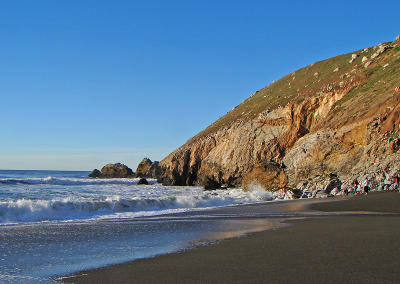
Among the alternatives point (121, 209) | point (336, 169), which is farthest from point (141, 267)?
point (336, 169)

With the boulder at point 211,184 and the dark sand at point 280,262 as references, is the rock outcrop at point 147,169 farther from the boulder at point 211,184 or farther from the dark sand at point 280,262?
the dark sand at point 280,262

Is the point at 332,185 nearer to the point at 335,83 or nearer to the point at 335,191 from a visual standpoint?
the point at 335,191

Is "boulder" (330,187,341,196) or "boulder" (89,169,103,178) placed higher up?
"boulder" (89,169,103,178)

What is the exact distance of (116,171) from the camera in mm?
74625

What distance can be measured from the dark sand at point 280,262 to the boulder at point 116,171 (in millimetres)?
66806

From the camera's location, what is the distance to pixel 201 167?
1700 inches

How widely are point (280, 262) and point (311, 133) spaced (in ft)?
83.2

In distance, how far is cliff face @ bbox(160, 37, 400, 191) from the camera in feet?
79.3

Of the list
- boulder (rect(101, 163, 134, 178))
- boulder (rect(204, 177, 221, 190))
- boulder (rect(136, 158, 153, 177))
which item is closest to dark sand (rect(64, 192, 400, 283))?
boulder (rect(204, 177, 221, 190))

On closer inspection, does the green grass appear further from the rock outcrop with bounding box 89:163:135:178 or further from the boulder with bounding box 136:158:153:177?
the rock outcrop with bounding box 89:163:135:178

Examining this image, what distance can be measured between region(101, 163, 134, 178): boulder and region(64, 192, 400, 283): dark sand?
66.8m

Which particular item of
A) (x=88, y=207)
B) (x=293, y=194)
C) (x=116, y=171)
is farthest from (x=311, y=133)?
(x=116, y=171)

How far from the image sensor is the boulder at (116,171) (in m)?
73.7

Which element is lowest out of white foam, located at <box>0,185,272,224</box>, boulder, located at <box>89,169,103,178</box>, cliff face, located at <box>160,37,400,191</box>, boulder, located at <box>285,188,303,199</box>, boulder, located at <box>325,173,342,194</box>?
white foam, located at <box>0,185,272,224</box>
